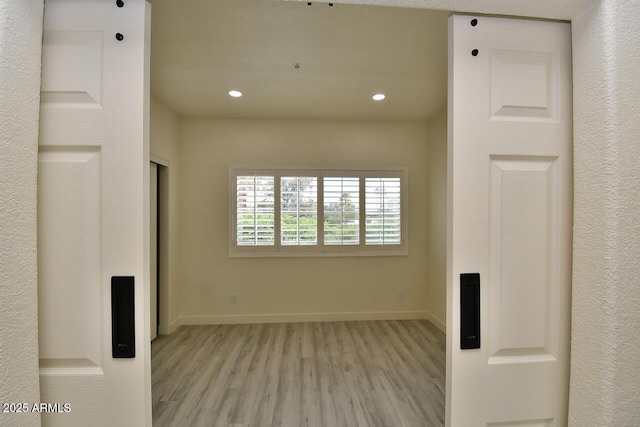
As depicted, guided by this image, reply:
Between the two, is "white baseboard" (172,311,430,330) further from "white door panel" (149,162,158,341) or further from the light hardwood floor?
"white door panel" (149,162,158,341)

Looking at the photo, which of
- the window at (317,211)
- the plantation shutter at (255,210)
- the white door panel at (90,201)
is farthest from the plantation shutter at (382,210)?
the white door panel at (90,201)

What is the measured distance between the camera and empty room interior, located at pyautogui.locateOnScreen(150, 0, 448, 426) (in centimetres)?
191

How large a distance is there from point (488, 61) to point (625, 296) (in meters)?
0.87

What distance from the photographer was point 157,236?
3.15m

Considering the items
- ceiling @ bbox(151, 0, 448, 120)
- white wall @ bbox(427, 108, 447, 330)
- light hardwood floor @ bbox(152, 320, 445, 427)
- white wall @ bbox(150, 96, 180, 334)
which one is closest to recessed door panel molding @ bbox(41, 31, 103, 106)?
ceiling @ bbox(151, 0, 448, 120)

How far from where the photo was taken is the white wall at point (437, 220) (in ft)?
10.6

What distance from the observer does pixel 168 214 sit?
124 inches

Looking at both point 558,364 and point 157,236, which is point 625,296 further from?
point 157,236

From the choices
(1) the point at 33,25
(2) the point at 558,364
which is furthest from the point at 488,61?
(1) the point at 33,25

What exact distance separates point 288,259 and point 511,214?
2.86 metres

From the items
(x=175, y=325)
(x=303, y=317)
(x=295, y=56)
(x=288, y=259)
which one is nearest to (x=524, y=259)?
(x=295, y=56)

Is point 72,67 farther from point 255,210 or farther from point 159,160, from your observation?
point 255,210

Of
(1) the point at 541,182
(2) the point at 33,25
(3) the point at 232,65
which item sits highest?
(3) the point at 232,65

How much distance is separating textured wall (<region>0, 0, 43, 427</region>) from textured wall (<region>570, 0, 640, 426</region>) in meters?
1.70
